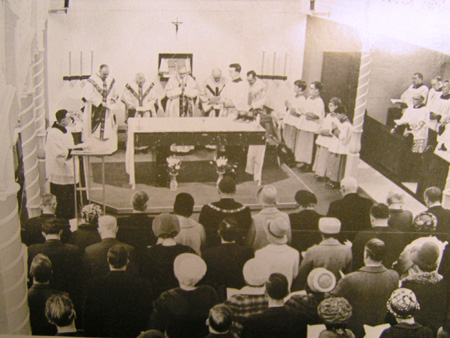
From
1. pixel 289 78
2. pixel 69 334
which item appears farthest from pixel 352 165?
pixel 69 334

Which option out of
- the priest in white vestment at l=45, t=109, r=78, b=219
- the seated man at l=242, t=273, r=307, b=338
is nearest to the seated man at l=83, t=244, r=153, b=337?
the priest in white vestment at l=45, t=109, r=78, b=219

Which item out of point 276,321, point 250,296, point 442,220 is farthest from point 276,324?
point 442,220

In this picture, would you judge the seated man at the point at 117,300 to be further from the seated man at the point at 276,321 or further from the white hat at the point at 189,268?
the seated man at the point at 276,321

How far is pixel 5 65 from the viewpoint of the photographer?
16.3 feet

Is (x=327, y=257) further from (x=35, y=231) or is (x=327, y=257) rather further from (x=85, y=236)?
(x=35, y=231)

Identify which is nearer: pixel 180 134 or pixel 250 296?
pixel 250 296

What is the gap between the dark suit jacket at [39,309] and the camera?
5270 mm

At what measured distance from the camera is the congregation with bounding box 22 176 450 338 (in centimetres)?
513

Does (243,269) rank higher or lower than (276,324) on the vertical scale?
higher

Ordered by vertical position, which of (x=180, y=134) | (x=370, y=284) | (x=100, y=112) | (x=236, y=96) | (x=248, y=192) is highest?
(x=236, y=96)

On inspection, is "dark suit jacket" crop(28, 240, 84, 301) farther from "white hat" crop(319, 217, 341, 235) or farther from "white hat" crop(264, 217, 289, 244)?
"white hat" crop(319, 217, 341, 235)

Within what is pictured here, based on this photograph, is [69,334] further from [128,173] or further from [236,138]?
[236,138]

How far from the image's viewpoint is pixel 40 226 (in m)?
5.36

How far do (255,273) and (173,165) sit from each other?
1.35 m
